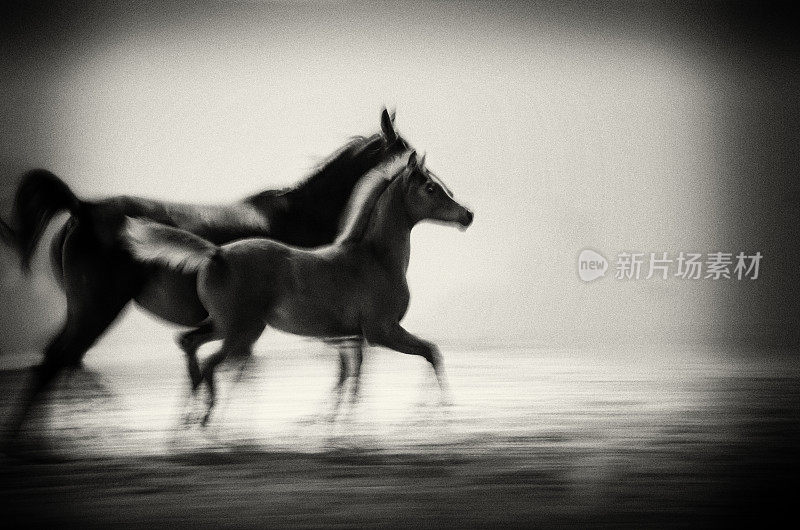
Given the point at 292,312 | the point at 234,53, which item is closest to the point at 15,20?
the point at 234,53

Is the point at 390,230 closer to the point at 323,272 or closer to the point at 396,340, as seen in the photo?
the point at 323,272

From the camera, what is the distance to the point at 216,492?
260cm

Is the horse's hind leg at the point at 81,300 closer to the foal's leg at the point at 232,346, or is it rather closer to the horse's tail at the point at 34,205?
the horse's tail at the point at 34,205

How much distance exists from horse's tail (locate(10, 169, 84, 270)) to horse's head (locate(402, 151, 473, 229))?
1.20 m

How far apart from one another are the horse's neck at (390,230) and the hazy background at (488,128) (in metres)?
1.01

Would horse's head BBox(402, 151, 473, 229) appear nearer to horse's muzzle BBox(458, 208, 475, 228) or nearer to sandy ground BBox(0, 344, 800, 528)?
horse's muzzle BBox(458, 208, 475, 228)

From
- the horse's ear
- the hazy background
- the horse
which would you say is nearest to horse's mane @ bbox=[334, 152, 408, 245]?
the horse

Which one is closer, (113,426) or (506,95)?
(113,426)

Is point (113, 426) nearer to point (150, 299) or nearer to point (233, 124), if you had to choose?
point (150, 299)

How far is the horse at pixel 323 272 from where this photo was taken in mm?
2828

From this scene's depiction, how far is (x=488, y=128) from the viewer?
4355 mm

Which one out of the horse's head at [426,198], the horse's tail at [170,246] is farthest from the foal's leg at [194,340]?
the horse's head at [426,198]

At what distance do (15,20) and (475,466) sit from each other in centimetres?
304

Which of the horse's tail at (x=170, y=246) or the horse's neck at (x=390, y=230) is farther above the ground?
the horse's neck at (x=390, y=230)
